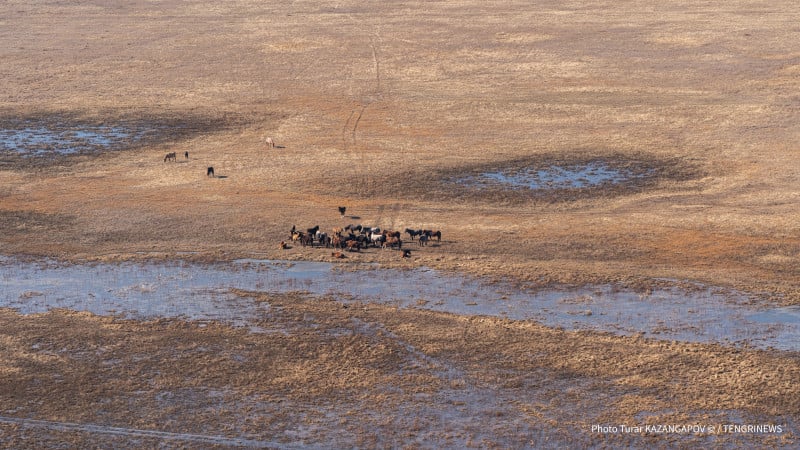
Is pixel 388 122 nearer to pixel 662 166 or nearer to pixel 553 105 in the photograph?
pixel 553 105

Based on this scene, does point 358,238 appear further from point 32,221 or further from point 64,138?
point 64,138

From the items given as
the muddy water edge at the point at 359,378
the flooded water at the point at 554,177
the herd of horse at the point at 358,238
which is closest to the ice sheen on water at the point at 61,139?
the herd of horse at the point at 358,238

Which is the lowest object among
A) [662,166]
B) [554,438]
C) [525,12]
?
[554,438]

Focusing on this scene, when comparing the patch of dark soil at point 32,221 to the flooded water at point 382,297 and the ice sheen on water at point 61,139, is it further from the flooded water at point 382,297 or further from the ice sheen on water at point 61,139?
the ice sheen on water at point 61,139

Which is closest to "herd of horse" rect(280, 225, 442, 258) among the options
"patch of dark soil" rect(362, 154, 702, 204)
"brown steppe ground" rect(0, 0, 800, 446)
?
"brown steppe ground" rect(0, 0, 800, 446)

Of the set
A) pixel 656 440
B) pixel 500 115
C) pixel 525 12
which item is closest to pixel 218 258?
pixel 656 440

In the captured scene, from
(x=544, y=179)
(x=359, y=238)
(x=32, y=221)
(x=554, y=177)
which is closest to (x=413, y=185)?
(x=544, y=179)
